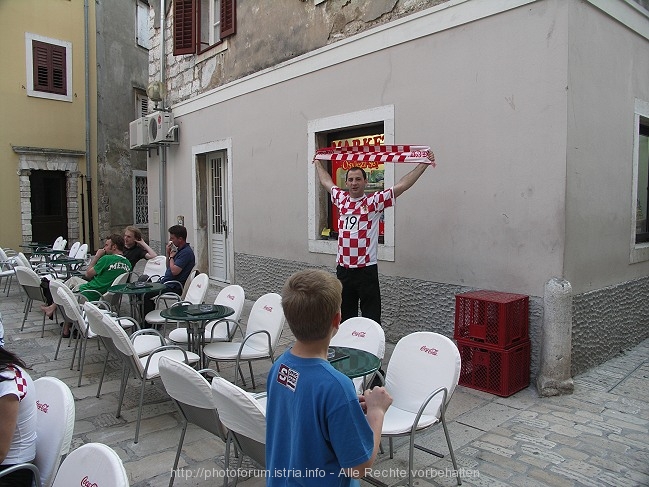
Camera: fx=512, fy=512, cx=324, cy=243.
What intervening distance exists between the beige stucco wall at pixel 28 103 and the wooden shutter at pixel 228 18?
7.81 m

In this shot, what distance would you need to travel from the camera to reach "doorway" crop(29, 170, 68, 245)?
44.5ft

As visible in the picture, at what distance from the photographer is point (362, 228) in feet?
14.1

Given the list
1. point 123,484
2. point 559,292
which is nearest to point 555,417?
point 559,292

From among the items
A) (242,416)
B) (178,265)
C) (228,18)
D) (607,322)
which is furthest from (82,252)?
(607,322)

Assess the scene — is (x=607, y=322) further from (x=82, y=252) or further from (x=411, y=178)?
(x=82, y=252)

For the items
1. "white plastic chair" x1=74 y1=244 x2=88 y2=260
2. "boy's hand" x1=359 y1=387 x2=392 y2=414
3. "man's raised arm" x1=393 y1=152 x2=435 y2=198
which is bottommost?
"white plastic chair" x1=74 y1=244 x2=88 y2=260

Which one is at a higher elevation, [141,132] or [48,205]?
[141,132]

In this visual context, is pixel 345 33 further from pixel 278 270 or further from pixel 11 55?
pixel 11 55

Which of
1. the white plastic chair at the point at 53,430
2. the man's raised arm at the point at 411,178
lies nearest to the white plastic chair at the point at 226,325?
the man's raised arm at the point at 411,178

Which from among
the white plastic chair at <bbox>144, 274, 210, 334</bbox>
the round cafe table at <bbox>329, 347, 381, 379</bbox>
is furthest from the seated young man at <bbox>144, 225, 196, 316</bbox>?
the round cafe table at <bbox>329, 347, 381, 379</bbox>

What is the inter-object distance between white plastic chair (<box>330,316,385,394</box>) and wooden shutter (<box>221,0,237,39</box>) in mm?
6107

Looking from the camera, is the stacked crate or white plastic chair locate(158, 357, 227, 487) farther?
the stacked crate

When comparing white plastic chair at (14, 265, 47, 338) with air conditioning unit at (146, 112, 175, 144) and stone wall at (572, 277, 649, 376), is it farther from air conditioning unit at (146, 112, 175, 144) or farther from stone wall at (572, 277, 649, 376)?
stone wall at (572, 277, 649, 376)

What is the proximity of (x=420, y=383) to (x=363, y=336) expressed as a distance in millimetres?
630
